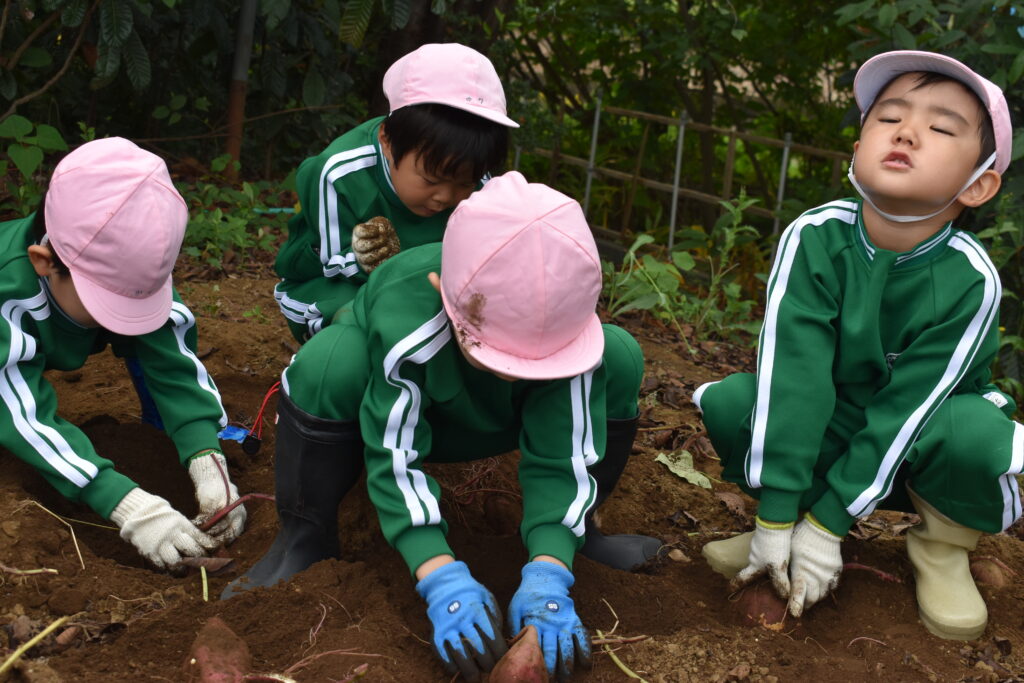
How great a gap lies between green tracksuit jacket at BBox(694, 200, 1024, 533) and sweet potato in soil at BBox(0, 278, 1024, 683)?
0.26 m

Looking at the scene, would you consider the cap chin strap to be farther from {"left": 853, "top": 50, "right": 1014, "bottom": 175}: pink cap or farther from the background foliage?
the background foliage

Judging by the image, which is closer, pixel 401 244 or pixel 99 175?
pixel 99 175

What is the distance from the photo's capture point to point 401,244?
296 cm

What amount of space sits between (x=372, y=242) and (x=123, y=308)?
0.74m

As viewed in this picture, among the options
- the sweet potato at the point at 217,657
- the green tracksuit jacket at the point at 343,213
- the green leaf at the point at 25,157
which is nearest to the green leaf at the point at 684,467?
the green tracksuit jacket at the point at 343,213

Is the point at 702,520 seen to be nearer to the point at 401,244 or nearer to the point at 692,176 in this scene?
the point at 401,244

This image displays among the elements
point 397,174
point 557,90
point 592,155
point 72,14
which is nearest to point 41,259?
point 397,174

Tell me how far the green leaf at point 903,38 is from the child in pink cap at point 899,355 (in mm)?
1765

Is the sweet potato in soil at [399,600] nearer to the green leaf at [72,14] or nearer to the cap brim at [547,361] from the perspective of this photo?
the cap brim at [547,361]

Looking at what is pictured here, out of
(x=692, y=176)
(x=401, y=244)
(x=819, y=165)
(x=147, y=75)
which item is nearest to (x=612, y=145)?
(x=692, y=176)

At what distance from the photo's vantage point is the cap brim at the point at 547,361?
180cm

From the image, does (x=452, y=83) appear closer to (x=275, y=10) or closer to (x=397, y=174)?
(x=397, y=174)

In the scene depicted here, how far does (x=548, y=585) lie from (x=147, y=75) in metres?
3.42

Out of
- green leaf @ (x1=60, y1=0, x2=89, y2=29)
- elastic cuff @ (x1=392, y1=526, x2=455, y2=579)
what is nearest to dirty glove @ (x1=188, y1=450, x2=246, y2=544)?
elastic cuff @ (x1=392, y1=526, x2=455, y2=579)
